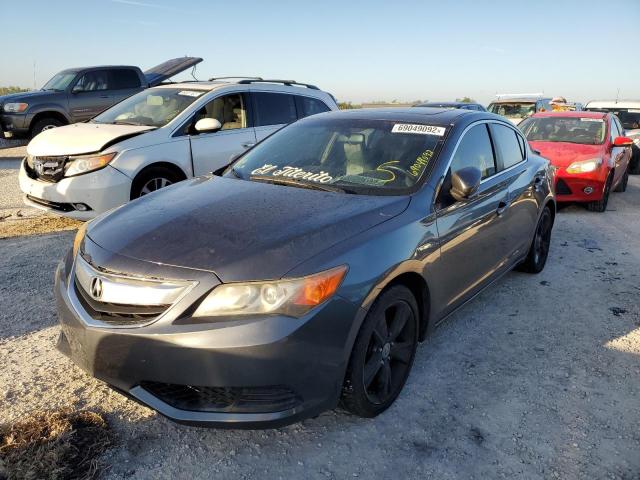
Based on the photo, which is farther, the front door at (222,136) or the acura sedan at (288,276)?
the front door at (222,136)

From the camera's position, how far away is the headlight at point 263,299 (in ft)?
7.29

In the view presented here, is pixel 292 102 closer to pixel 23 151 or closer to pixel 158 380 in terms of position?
pixel 158 380

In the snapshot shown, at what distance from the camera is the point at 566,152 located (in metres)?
8.02

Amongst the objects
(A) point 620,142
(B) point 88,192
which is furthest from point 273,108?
(A) point 620,142

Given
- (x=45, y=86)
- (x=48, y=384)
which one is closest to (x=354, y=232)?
(x=48, y=384)

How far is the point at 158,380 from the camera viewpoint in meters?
2.26

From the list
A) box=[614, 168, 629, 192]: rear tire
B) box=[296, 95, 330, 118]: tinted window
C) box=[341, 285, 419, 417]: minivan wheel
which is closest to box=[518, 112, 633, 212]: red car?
box=[614, 168, 629, 192]: rear tire

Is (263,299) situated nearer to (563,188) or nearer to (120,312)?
(120,312)

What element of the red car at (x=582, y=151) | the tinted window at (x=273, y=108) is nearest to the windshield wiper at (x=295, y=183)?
the tinted window at (x=273, y=108)

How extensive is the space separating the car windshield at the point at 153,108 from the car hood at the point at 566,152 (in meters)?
5.23

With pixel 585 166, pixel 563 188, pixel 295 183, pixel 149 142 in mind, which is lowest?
pixel 563 188

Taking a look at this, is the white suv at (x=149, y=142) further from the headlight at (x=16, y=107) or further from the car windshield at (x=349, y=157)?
the headlight at (x=16, y=107)

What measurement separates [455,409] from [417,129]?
1.80m

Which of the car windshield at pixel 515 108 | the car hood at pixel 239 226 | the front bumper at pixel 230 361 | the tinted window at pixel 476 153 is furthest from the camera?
the car windshield at pixel 515 108
